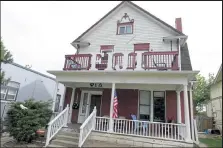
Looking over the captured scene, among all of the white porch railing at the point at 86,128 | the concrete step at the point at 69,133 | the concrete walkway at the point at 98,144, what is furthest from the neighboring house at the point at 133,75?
the concrete step at the point at 69,133

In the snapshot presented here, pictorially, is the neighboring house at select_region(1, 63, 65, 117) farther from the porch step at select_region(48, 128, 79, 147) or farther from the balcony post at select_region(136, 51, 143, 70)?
the balcony post at select_region(136, 51, 143, 70)

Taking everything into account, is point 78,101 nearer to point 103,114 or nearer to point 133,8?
point 103,114

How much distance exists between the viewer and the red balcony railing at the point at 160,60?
841cm

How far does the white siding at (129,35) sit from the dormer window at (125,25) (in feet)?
0.80

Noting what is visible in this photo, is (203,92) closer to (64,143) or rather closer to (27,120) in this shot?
(64,143)

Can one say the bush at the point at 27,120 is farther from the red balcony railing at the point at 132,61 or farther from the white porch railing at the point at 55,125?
the red balcony railing at the point at 132,61

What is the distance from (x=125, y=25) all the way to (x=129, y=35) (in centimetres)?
98

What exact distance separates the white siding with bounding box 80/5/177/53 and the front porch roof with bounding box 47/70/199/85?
3590 mm

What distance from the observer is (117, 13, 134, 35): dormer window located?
12594mm

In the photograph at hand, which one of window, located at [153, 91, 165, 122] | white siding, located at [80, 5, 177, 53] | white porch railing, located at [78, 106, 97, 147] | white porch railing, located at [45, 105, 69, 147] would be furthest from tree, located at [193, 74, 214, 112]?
white porch railing, located at [45, 105, 69, 147]

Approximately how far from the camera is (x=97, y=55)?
→ 9547mm

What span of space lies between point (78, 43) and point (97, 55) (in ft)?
13.3

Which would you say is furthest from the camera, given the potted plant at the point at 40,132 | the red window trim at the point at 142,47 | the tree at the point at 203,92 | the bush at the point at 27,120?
the tree at the point at 203,92

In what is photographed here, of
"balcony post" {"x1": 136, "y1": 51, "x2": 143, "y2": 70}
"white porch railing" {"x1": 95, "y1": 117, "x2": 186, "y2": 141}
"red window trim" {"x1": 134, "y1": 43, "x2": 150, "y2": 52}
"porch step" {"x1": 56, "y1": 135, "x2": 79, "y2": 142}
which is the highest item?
"red window trim" {"x1": 134, "y1": 43, "x2": 150, "y2": 52}
